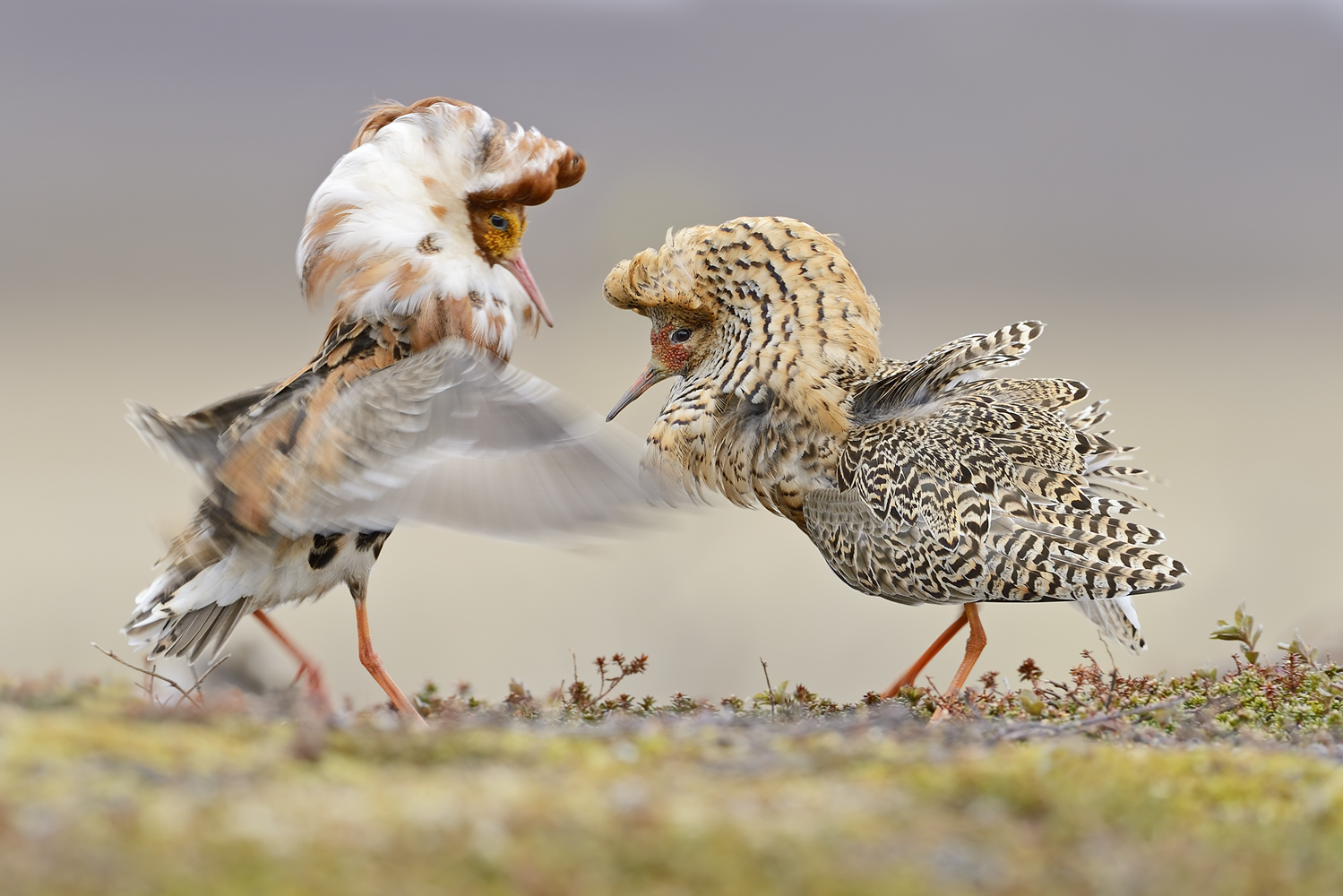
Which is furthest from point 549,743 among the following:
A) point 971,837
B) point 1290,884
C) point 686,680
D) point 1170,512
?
point 1170,512

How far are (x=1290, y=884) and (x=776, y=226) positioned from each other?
4248 millimetres

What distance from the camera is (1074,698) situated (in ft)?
17.7

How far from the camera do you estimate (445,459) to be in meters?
4.92

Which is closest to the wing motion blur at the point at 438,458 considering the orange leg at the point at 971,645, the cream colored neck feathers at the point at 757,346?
the cream colored neck feathers at the point at 757,346

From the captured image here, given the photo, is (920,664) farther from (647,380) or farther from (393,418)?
(393,418)

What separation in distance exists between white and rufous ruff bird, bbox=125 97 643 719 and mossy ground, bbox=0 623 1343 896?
1.32m

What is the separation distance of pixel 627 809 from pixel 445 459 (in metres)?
2.51

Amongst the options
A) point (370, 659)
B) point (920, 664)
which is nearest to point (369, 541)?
point (370, 659)

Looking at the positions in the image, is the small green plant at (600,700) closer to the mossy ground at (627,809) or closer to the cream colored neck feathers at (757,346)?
the cream colored neck feathers at (757,346)

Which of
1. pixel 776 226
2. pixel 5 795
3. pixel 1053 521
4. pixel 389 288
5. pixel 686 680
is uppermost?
pixel 776 226

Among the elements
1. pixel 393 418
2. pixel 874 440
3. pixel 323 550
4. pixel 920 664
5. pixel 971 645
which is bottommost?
pixel 920 664

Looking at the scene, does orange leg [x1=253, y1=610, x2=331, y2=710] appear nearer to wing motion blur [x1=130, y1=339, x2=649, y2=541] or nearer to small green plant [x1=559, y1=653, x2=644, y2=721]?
wing motion blur [x1=130, y1=339, x2=649, y2=541]

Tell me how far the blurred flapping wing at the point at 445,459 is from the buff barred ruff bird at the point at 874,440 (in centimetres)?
71

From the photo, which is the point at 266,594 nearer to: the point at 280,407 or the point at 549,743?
the point at 280,407
